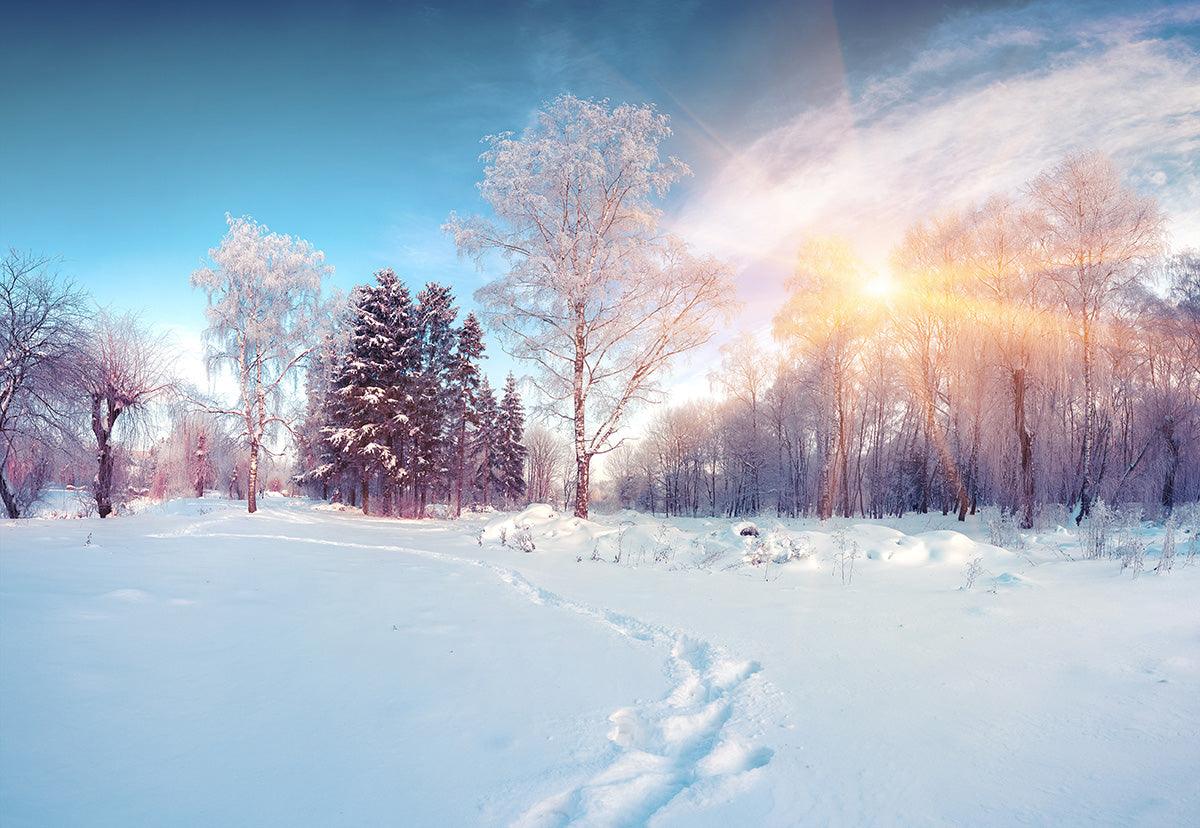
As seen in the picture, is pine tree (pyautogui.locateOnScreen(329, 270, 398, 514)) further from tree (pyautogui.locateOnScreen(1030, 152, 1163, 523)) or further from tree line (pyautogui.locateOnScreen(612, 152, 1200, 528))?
→ tree (pyautogui.locateOnScreen(1030, 152, 1163, 523))

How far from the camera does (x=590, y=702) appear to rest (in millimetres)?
2975

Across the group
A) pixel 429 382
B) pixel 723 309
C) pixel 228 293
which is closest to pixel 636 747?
pixel 723 309

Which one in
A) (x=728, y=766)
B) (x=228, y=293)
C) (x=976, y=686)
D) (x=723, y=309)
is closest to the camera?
(x=728, y=766)

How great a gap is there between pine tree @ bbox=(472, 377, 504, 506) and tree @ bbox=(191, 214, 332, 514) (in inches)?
554

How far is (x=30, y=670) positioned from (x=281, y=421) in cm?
1967

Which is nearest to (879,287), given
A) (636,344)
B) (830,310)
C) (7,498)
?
(830,310)

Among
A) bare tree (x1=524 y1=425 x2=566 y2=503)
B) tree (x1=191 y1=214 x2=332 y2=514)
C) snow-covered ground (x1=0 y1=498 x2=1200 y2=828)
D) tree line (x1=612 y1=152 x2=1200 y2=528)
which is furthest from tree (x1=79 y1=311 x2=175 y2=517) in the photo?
bare tree (x1=524 y1=425 x2=566 y2=503)

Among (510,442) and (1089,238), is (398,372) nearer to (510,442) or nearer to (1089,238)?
(510,442)

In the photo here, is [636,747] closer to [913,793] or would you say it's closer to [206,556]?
[913,793]

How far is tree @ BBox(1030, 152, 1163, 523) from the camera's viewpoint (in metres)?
14.6

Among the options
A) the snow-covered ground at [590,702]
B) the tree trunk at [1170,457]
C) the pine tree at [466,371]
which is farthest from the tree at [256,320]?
the tree trunk at [1170,457]

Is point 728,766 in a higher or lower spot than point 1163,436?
lower

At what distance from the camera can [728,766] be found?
90.9 inches

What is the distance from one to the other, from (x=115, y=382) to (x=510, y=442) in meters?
28.5
